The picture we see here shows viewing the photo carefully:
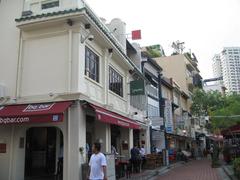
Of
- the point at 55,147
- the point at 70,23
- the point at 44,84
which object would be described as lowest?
the point at 55,147

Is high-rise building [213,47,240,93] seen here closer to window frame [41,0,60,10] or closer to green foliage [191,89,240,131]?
green foliage [191,89,240,131]

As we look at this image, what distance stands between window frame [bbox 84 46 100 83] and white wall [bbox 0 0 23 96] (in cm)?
315

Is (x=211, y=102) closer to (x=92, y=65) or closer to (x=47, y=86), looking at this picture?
(x=92, y=65)

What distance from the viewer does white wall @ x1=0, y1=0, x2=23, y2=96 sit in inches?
558

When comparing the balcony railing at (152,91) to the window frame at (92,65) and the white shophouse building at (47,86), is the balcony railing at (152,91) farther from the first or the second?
the white shophouse building at (47,86)

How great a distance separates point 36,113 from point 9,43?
444cm

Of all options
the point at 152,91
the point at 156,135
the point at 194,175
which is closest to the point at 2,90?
the point at 194,175

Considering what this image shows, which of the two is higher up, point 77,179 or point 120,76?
point 120,76

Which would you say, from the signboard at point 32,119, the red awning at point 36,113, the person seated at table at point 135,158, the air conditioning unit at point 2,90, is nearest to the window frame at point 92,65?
the red awning at point 36,113

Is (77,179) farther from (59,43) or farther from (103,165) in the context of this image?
(59,43)

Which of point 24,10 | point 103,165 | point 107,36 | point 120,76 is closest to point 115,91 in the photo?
point 120,76

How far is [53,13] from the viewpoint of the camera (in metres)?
13.4

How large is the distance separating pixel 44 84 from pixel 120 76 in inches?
279

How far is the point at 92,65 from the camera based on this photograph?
50.1 feet
